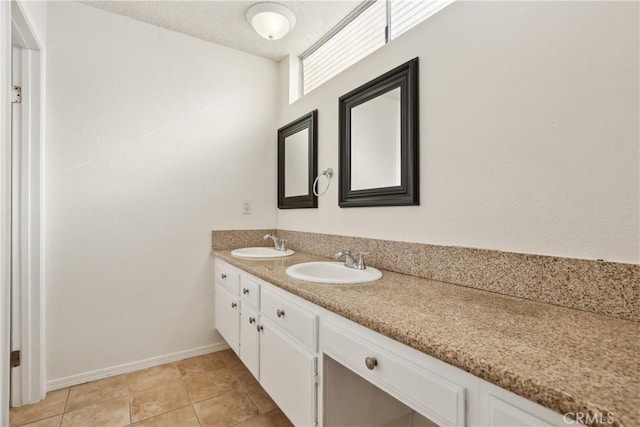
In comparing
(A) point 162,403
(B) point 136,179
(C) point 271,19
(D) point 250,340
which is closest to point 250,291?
(D) point 250,340

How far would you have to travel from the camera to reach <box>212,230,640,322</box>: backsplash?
2.75 feet

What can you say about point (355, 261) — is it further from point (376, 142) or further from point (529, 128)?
point (529, 128)

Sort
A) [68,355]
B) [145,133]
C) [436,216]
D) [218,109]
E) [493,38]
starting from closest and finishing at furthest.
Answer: [493,38] → [436,216] → [68,355] → [145,133] → [218,109]

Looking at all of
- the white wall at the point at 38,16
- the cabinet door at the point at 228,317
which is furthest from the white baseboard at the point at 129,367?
the white wall at the point at 38,16

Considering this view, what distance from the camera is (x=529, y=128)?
3.43 ft

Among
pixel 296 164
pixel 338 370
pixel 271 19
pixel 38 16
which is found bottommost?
pixel 338 370

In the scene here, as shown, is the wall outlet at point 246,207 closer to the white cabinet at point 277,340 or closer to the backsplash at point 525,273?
the white cabinet at point 277,340

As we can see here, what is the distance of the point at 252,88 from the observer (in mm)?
2545

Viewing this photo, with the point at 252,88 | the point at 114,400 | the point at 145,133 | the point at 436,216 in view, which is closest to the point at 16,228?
the point at 145,133

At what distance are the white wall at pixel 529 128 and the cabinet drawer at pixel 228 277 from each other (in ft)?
3.27

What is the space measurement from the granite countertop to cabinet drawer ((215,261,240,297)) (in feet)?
2.66

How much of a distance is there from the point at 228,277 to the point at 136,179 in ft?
3.01

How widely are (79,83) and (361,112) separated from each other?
1755mm

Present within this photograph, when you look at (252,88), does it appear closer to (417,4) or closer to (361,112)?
(361,112)
